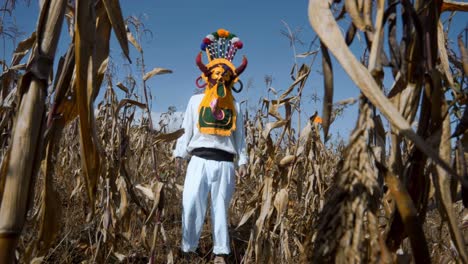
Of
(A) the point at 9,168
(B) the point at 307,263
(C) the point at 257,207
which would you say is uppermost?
(C) the point at 257,207

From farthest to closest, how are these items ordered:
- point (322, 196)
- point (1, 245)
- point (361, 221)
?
1. point (322, 196)
2. point (1, 245)
3. point (361, 221)

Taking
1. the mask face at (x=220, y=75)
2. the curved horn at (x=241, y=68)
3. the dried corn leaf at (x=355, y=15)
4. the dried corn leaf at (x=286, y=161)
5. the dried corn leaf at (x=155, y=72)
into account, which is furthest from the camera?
the curved horn at (x=241, y=68)

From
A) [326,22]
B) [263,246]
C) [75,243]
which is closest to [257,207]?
[263,246]

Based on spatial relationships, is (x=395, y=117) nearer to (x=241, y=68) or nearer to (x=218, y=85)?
(x=218, y=85)

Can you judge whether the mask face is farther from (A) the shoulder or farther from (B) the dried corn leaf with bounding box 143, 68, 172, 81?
(B) the dried corn leaf with bounding box 143, 68, 172, 81

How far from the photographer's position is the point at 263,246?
1.96 m

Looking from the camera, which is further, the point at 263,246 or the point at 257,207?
the point at 257,207

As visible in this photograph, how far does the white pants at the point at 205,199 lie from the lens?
2521 millimetres

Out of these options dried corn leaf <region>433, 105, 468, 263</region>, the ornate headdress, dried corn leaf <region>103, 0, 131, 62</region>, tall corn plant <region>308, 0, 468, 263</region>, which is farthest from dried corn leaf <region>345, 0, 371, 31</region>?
the ornate headdress

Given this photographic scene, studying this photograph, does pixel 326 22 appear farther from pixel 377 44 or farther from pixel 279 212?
pixel 279 212

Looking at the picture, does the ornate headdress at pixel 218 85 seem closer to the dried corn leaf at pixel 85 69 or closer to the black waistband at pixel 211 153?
the black waistband at pixel 211 153

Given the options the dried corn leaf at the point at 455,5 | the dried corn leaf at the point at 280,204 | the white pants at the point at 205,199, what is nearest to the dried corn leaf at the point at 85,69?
the dried corn leaf at the point at 455,5

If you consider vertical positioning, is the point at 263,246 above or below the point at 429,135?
below

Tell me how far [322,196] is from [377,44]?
1727 millimetres
